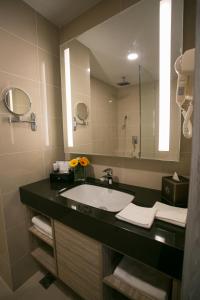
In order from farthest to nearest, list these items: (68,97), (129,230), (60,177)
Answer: (68,97) → (60,177) → (129,230)

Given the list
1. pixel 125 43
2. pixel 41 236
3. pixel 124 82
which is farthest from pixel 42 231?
pixel 125 43

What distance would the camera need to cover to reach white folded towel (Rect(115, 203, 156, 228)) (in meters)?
0.67

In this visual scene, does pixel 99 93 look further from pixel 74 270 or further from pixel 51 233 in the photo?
pixel 74 270

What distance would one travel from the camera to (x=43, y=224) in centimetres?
116

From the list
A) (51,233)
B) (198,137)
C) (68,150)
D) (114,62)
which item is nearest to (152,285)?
(51,233)

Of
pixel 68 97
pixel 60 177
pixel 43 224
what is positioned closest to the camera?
pixel 43 224

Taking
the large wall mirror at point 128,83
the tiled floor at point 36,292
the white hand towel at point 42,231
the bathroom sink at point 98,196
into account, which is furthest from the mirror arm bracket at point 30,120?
the tiled floor at point 36,292

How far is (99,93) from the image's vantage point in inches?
49.7

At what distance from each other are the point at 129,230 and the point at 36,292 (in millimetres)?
1143

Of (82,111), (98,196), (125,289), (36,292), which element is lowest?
(36,292)

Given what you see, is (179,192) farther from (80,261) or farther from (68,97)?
(68,97)

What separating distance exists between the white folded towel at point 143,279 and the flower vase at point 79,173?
69 cm

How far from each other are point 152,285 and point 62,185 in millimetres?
867

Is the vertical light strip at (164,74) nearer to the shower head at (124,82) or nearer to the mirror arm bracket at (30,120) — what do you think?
the shower head at (124,82)
